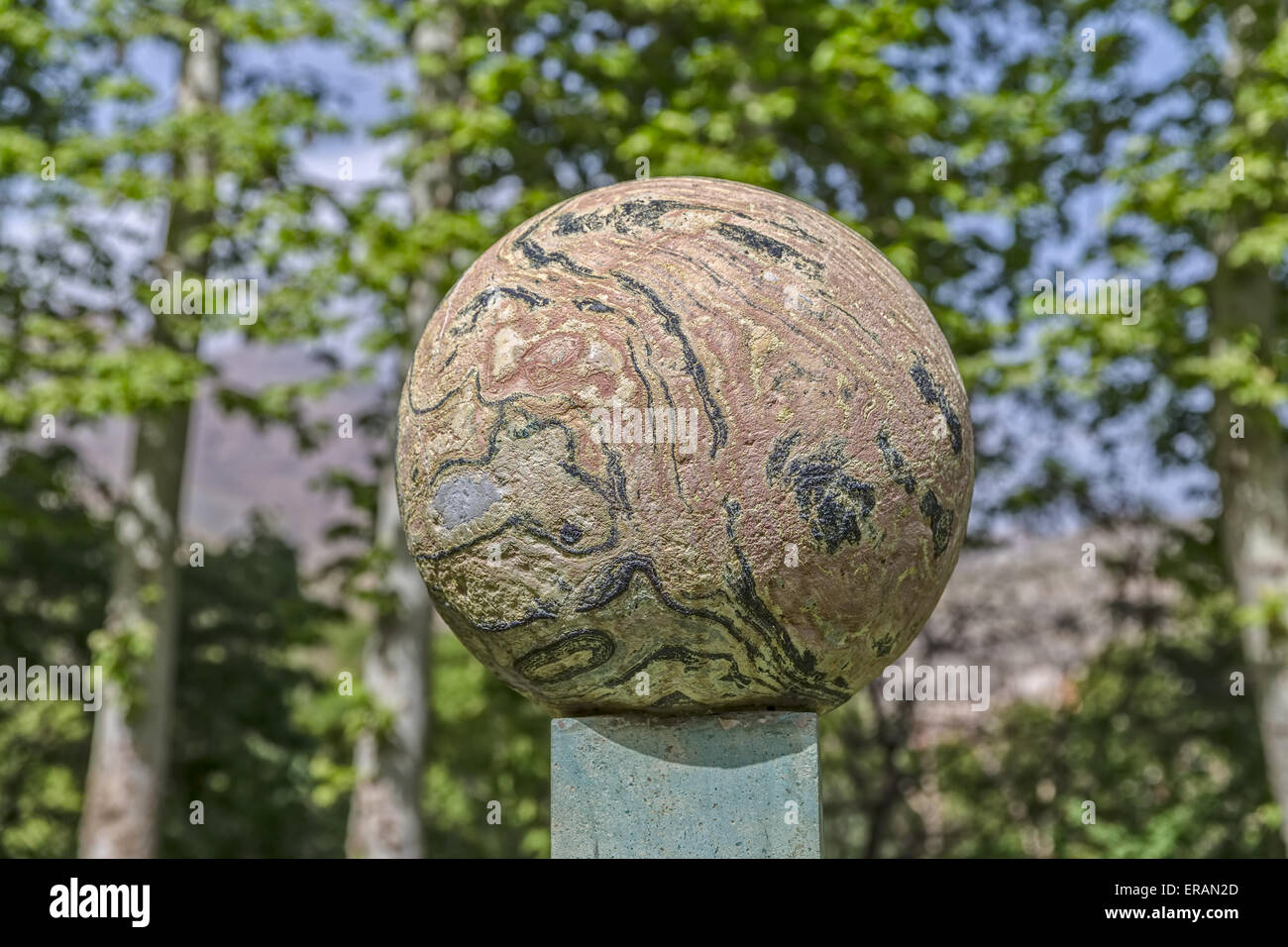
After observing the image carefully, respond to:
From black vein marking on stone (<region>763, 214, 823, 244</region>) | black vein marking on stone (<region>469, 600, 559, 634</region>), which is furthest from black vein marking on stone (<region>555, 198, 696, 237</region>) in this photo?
black vein marking on stone (<region>469, 600, 559, 634</region>)

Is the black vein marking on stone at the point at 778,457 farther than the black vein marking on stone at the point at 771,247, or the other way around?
the black vein marking on stone at the point at 771,247

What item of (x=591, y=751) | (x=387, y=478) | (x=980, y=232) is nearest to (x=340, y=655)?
(x=387, y=478)

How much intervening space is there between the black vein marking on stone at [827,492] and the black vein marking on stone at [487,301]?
3.53 feet

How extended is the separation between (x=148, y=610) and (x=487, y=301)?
846 cm

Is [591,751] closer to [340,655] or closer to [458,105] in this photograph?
[458,105]

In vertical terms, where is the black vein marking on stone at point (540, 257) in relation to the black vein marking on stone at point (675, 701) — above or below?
above

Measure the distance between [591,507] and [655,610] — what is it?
43 cm

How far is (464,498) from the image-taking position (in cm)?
506

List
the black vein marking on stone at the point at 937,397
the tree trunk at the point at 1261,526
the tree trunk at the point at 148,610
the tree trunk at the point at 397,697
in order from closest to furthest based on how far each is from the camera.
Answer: the black vein marking on stone at the point at 937,397 < the tree trunk at the point at 1261,526 < the tree trunk at the point at 397,697 < the tree trunk at the point at 148,610

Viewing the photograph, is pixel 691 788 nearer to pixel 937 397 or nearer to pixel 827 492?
pixel 827 492

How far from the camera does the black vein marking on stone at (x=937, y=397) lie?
5.14 metres

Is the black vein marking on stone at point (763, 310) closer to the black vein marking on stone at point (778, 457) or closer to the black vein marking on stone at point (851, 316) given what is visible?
the black vein marking on stone at point (851, 316)

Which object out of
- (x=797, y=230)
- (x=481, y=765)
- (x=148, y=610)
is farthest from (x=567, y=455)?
(x=481, y=765)

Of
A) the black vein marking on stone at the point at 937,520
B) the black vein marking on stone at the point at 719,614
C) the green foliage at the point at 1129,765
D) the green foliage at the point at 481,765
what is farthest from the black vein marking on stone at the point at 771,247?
the green foliage at the point at 1129,765
